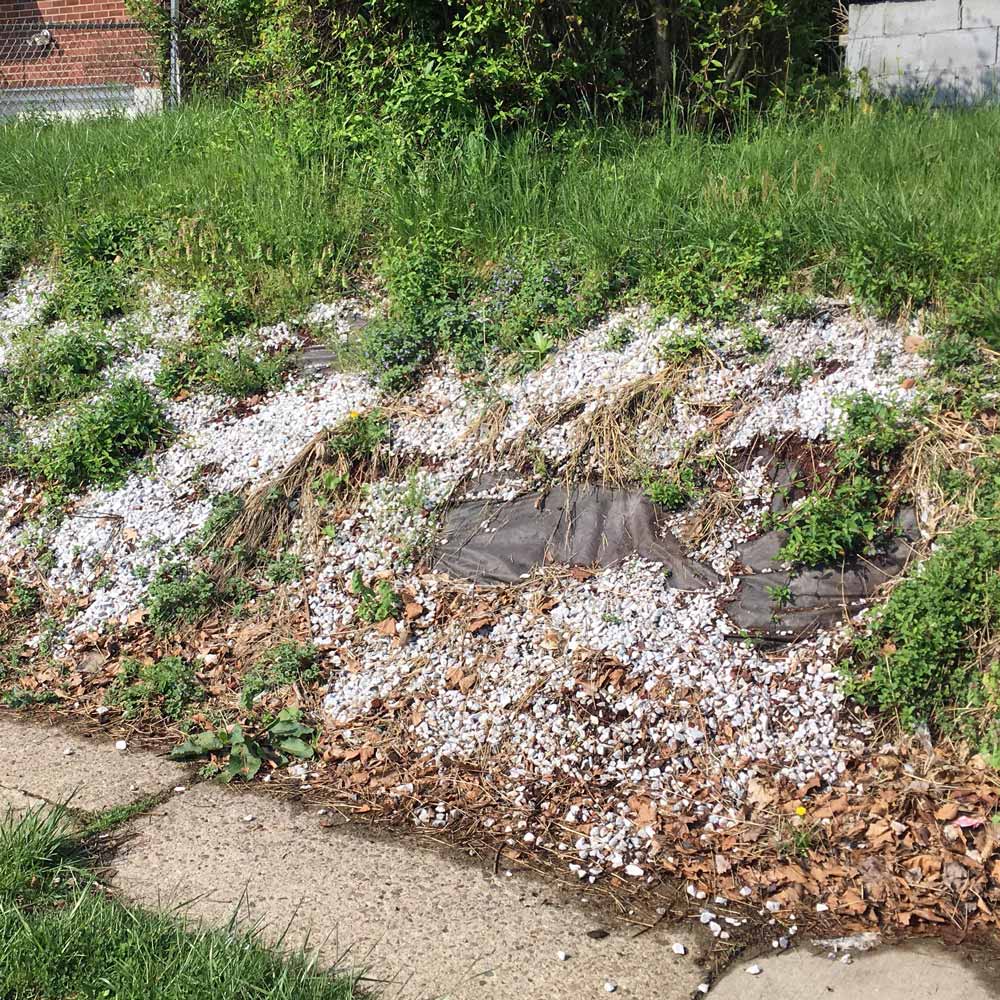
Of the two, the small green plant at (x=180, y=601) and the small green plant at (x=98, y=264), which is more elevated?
the small green plant at (x=98, y=264)

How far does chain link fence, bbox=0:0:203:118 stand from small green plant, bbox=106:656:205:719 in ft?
21.4

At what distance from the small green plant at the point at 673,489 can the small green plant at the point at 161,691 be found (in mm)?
2125

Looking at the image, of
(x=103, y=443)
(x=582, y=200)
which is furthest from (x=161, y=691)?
(x=582, y=200)

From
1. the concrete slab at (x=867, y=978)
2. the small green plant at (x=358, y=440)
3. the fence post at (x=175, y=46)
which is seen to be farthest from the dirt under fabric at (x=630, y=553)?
the fence post at (x=175, y=46)

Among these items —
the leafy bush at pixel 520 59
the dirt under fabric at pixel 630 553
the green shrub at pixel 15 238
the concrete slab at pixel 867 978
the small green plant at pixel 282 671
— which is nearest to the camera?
the concrete slab at pixel 867 978

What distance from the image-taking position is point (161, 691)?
15.6ft

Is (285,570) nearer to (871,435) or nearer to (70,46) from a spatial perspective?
(871,435)

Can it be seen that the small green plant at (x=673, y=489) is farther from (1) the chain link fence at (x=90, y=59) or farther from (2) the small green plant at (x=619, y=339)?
(1) the chain link fence at (x=90, y=59)

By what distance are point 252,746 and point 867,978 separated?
7.84 feet

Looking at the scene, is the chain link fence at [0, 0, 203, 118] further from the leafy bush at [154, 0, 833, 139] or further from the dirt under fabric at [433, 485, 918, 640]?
the dirt under fabric at [433, 485, 918, 640]

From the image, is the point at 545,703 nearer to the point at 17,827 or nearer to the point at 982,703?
the point at 982,703

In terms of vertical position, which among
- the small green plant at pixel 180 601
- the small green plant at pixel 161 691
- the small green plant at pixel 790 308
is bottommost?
the small green plant at pixel 161 691

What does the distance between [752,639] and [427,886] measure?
1.54m

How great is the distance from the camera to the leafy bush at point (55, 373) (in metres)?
6.41
